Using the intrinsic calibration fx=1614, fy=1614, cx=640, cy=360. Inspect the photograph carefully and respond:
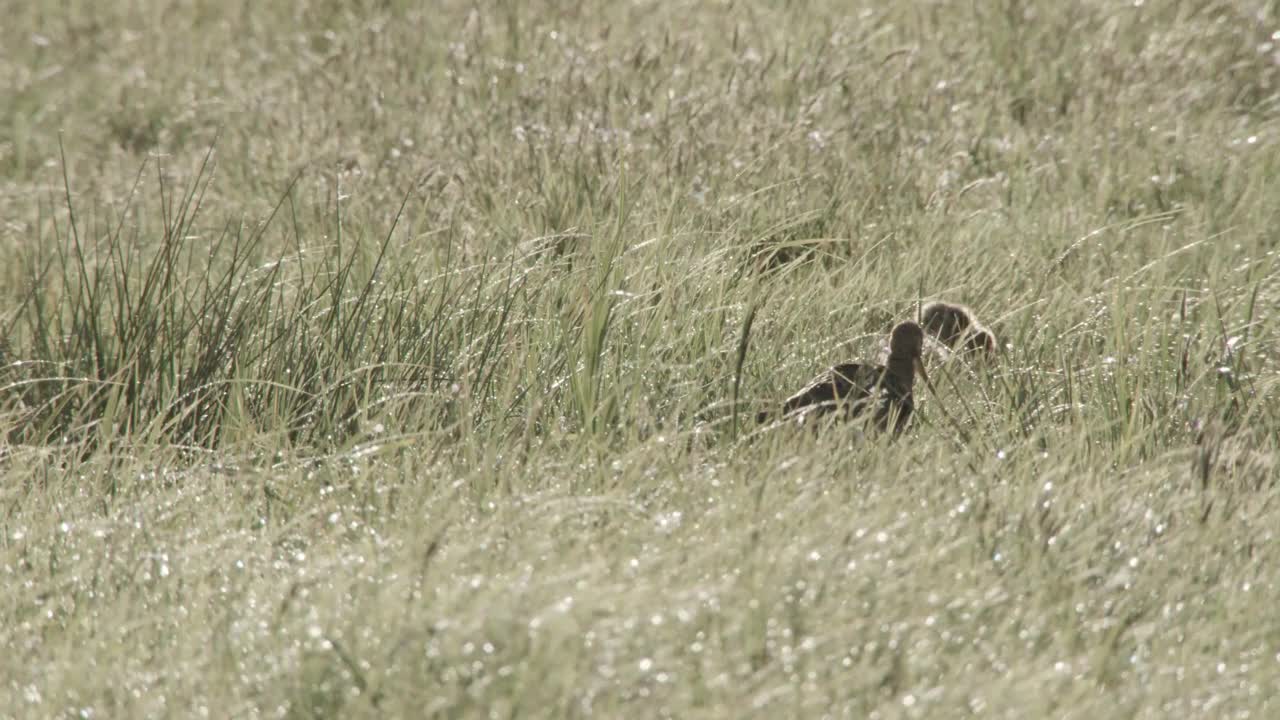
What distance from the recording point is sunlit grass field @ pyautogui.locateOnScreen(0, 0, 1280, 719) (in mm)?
2545

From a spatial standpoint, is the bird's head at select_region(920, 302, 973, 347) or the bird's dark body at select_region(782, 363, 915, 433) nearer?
the bird's dark body at select_region(782, 363, 915, 433)

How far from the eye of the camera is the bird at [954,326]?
3.87m

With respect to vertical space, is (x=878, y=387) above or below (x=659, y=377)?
above

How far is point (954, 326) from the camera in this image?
4016 mm

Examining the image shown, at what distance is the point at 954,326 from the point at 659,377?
80 cm

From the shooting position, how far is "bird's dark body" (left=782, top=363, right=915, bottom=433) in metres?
3.45

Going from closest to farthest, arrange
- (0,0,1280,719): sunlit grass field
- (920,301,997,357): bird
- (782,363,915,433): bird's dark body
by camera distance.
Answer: (0,0,1280,719): sunlit grass field < (782,363,915,433): bird's dark body < (920,301,997,357): bird

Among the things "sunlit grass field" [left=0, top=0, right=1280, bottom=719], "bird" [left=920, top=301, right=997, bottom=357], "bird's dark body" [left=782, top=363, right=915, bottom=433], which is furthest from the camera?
"bird" [left=920, top=301, right=997, bottom=357]

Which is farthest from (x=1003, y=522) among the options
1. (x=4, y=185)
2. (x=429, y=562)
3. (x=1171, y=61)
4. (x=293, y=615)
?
(x=4, y=185)

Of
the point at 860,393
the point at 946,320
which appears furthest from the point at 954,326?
the point at 860,393

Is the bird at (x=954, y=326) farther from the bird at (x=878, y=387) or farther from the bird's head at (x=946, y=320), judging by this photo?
the bird at (x=878, y=387)

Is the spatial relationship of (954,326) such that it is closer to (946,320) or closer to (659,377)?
(946,320)

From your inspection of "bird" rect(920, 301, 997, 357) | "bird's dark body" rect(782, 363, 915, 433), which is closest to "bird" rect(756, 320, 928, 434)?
"bird's dark body" rect(782, 363, 915, 433)

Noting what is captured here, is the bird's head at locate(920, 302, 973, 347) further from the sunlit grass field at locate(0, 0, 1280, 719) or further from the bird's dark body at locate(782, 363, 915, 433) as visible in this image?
the bird's dark body at locate(782, 363, 915, 433)
